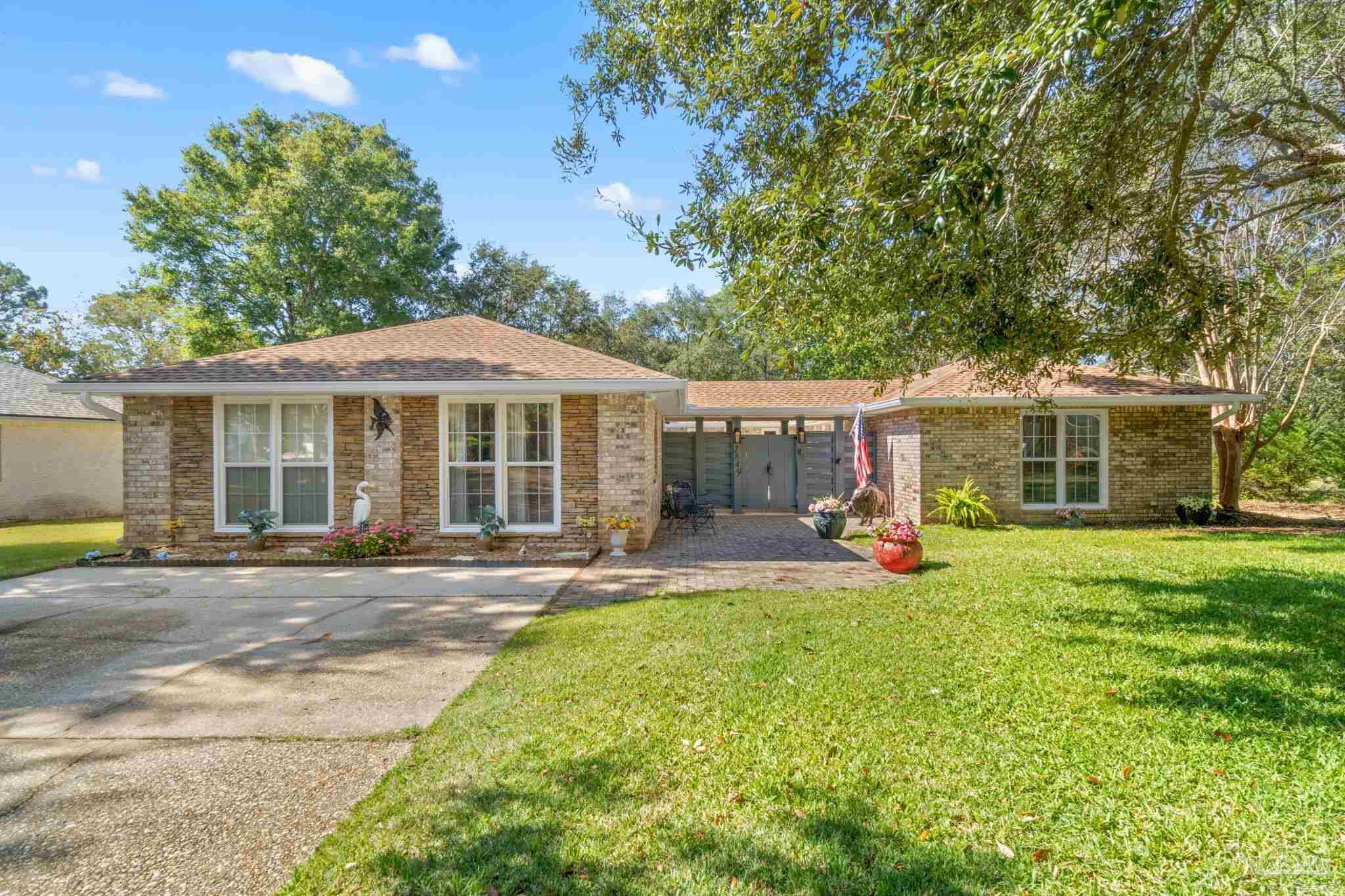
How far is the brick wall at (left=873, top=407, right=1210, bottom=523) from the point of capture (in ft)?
40.9

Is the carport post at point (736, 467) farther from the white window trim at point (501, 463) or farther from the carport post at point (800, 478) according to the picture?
the white window trim at point (501, 463)

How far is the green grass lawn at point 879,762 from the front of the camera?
2408 mm

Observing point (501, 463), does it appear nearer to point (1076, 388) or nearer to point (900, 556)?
point (900, 556)

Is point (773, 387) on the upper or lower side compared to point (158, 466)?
upper

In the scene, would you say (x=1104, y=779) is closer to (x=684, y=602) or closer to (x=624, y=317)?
A: (x=684, y=602)

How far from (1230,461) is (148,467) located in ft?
68.8

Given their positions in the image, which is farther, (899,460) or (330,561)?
(899,460)

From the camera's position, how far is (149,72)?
9.86 metres

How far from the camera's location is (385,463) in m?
9.44

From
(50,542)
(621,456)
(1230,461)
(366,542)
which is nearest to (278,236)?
(50,542)

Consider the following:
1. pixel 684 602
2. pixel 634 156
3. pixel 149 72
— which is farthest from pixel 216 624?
pixel 149 72

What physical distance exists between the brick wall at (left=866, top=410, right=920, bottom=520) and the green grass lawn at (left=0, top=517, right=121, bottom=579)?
14.5 meters

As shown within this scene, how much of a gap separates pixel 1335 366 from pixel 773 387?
49.6 ft

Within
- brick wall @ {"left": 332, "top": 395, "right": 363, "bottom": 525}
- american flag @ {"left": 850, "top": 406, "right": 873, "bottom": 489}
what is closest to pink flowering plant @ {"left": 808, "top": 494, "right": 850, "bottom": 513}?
american flag @ {"left": 850, "top": 406, "right": 873, "bottom": 489}
